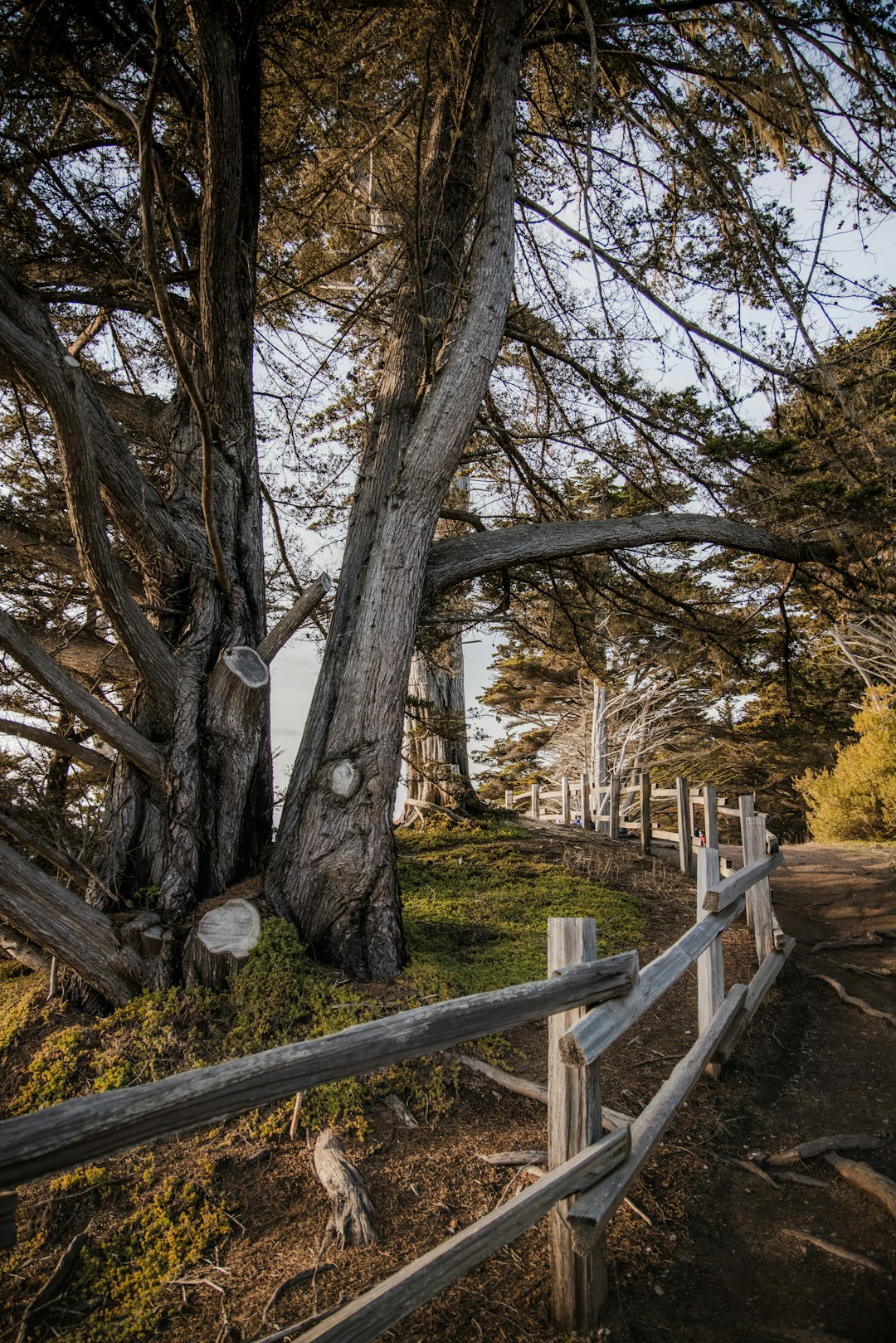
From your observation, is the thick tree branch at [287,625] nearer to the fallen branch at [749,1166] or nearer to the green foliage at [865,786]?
the fallen branch at [749,1166]

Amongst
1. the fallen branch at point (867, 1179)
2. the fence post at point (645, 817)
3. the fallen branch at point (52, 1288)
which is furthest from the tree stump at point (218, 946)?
the fence post at point (645, 817)

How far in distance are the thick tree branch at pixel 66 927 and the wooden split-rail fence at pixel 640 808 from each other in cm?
430

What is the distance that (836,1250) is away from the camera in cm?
311

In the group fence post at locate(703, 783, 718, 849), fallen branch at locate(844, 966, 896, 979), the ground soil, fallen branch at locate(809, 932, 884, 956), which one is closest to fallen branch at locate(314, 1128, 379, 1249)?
the ground soil

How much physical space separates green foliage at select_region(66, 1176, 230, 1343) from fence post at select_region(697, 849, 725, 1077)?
10.2 ft

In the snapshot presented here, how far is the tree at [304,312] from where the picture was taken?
460 centimetres

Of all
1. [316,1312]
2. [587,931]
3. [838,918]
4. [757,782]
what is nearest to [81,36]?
[587,931]

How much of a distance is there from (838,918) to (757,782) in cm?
1692

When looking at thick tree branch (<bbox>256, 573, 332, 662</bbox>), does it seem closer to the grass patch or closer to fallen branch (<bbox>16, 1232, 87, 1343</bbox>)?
the grass patch

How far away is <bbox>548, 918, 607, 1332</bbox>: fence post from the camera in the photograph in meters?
2.66

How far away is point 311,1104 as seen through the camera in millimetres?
3791

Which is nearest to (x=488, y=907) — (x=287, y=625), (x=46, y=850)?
(x=287, y=625)

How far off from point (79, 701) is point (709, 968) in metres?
4.39

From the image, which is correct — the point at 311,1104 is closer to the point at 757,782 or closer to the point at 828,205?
the point at 828,205
